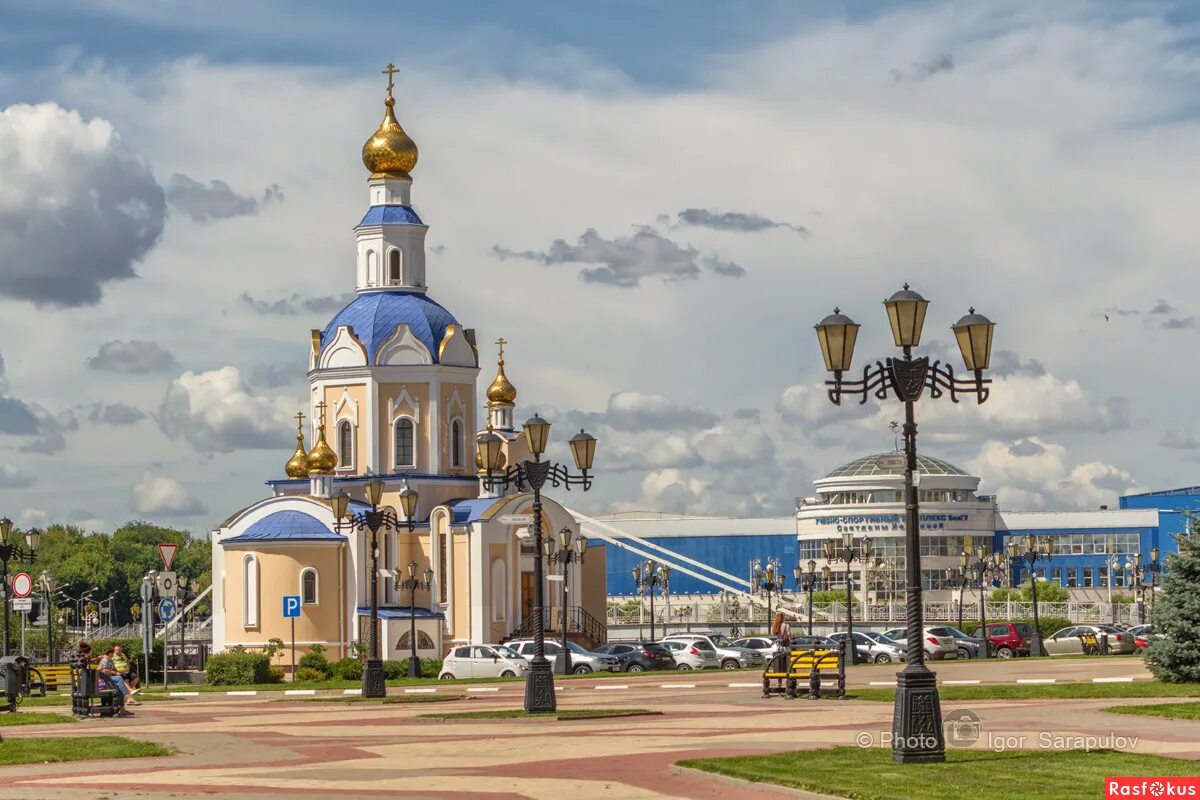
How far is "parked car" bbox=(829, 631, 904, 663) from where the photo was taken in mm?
53991

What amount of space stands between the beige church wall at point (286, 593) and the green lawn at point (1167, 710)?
1711 inches

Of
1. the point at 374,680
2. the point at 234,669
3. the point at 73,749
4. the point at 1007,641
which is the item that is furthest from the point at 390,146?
the point at 73,749

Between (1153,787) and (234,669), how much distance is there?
141 ft

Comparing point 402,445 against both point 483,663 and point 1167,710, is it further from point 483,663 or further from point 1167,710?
point 1167,710

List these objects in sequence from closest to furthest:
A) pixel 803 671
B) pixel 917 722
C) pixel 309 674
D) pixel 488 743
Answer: pixel 917 722 → pixel 488 743 → pixel 803 671 → pixel 309 674

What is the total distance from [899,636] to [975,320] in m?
40.0

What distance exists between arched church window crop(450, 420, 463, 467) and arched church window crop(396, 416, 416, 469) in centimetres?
171

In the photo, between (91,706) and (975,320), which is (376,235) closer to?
(91,706)

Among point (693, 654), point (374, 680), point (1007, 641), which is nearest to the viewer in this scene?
point (374, 680)

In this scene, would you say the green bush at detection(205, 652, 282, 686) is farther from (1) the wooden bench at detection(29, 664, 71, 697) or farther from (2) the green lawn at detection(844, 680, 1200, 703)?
(2) the green lawn at detection(844, 680, 1200, 703)

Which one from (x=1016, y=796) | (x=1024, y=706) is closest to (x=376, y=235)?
(x=1024, y=706)

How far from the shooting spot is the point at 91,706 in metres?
32.6

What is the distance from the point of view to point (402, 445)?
7019 cm

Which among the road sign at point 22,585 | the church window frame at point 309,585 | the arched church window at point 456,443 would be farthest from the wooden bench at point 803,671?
the arched church window at point 456,443
